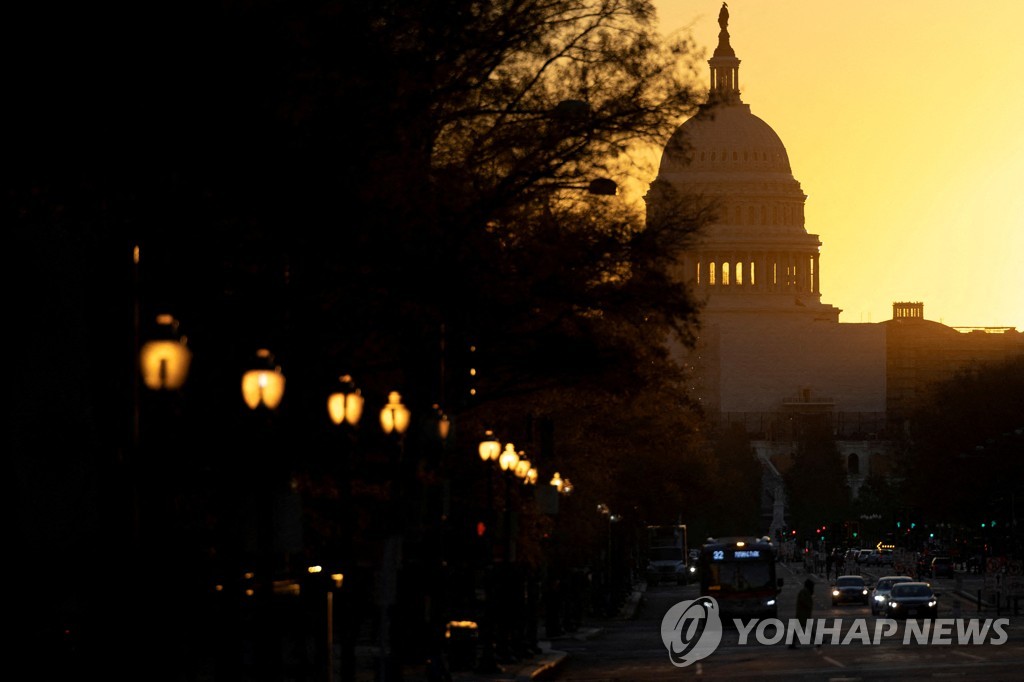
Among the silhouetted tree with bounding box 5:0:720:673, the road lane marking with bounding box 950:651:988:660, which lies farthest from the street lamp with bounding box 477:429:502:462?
the road lane marking with bounding box 950:651:988:660

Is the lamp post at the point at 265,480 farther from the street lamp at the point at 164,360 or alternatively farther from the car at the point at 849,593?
the car at the point at 849,593

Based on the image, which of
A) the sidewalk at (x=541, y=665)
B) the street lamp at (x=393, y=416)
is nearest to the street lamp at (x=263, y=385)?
the street lamp at (x=393, y=416)

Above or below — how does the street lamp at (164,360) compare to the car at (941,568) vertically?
above

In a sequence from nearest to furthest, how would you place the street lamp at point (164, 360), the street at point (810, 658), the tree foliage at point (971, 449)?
1. the street lamp at point (164, 360)
2. the street at point (810, 658)
3. the tree foliage at point (971, 449)

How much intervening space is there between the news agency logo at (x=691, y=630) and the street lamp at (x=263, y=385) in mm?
22465

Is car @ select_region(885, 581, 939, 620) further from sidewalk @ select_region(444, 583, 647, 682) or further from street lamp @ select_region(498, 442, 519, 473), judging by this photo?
street lamp @ select_region(498, 442, 519, 473)

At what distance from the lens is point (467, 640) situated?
44812 mm

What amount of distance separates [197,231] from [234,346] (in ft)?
7.89

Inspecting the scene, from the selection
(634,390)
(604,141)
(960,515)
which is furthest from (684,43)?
(960,515)

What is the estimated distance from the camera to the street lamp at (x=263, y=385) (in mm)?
25844

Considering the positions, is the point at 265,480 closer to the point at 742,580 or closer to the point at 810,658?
the point at 810,658

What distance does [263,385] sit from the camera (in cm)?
2589

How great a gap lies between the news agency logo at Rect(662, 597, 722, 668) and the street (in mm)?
329

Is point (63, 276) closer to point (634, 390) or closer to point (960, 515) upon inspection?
point (634, 390)
